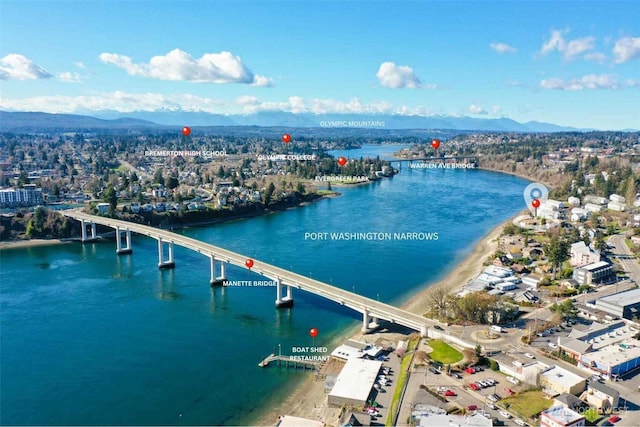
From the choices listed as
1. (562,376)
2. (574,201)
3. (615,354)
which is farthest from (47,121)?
(615,354)

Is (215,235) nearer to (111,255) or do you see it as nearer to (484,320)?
(111,255)

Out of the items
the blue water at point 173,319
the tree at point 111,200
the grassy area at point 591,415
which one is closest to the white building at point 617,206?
the blue water at point 173,319

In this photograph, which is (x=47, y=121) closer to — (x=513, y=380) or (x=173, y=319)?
(x=173, y=319)

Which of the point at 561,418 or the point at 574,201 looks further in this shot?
the point at 574,201

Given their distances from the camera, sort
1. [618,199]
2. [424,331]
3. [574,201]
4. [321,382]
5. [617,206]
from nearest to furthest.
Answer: [321,382] → [424,331] → [617,206] → [618,199] → [574,201]

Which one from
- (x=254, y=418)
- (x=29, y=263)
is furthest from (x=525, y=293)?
(x=29, y=263)

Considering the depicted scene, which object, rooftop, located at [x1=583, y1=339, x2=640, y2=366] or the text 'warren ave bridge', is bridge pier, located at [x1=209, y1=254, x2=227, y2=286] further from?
rooftop, located at [x1=583, y1=339, x2=640, y2=366]
